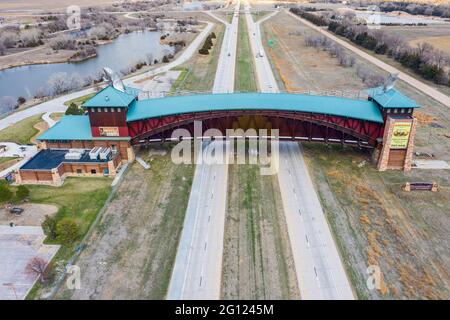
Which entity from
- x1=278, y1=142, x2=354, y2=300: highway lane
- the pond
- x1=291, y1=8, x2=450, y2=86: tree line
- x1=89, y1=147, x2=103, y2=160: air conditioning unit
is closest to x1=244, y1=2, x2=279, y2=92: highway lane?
the pond

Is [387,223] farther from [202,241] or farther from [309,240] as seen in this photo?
[202,241]

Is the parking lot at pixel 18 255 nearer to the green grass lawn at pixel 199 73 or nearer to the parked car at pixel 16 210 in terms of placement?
the parked car at pixel 16 210

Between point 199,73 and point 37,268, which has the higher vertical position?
point 199,73

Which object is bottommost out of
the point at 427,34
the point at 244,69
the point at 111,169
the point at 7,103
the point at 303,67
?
the point at 7,103

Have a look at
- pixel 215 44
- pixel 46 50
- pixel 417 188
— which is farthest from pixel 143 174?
pixel 46 50

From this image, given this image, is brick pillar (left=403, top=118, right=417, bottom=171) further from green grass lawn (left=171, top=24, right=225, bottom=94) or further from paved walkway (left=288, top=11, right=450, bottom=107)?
green grass lawn (left=171, top=24, right=225, bottom=94)

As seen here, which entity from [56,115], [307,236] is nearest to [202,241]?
[307,236]
